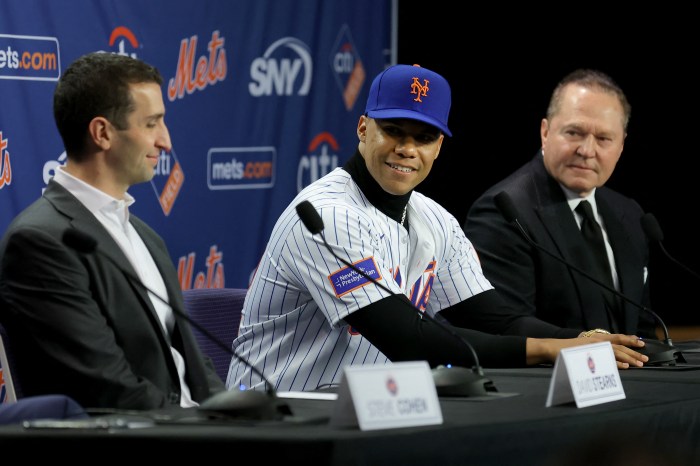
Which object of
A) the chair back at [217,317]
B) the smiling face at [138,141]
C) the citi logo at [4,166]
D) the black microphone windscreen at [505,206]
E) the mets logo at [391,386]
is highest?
the smiling face at [138,141]

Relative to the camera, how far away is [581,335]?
138 inches

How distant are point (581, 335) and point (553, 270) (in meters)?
0.63

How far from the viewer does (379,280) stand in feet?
10.4

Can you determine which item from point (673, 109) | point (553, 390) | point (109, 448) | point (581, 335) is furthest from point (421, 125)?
point (673, 109)

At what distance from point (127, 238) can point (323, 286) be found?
49 cm

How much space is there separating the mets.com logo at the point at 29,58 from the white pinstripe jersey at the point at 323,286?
61.8 inches

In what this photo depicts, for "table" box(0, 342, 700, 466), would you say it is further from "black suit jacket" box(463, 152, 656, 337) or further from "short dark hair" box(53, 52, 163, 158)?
"black suit jacket" box(463, 152, 656, 337)

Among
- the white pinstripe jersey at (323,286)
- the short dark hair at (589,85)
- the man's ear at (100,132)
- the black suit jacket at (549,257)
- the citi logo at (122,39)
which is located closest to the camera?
the man's ear at (100,132)

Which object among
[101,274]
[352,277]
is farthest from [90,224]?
[352,277]

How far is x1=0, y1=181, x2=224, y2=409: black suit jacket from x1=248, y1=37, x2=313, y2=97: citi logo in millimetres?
2776

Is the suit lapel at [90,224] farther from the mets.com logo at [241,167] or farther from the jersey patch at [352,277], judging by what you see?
the mets.com logo at [241,167]

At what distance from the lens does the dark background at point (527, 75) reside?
6.59 metres

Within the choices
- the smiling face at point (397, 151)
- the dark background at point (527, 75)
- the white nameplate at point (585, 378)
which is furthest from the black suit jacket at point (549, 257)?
the dark background at point (527, 75)

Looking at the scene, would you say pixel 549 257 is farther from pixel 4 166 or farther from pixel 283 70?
pixel 283 70
